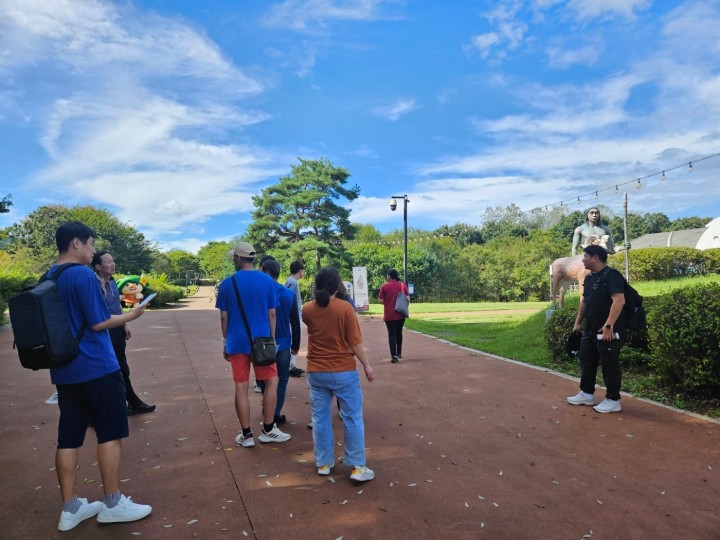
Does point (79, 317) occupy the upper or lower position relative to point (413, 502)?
upper

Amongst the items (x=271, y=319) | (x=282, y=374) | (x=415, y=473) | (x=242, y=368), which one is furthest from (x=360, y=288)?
(x=415, y=473)

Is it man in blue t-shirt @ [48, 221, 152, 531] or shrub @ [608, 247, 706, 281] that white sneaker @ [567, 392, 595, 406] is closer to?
man in blue t-shirt @ [48, 221, 152, 531]

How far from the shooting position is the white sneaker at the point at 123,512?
2.83m

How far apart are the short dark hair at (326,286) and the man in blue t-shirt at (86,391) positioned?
1242mm

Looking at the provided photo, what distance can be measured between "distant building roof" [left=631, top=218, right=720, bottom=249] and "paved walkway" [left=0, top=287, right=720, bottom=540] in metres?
41.7

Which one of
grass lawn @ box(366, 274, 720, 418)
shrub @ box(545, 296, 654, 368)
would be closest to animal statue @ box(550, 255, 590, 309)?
grass lawn @ box(366, 274, 720, 418)

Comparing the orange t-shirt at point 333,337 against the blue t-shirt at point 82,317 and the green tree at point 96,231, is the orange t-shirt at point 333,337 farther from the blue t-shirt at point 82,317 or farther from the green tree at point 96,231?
the green tree at point 96,231

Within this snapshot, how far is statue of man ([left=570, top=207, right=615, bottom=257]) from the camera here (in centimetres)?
868

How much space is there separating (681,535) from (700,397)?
3.15m

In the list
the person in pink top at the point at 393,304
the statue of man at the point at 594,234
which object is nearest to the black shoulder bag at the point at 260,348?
the person in pink top at the point at 393,304

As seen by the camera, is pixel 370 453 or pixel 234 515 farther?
pixel 370 453

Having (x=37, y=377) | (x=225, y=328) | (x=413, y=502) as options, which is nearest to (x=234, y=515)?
(x=413, y=502)

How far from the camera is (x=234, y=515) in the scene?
294cm

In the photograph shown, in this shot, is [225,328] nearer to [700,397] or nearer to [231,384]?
[231,384]
